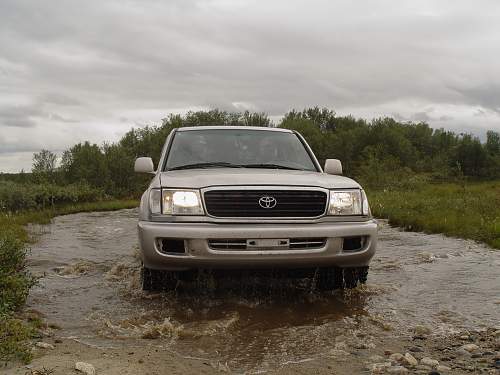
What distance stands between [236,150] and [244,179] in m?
1.20

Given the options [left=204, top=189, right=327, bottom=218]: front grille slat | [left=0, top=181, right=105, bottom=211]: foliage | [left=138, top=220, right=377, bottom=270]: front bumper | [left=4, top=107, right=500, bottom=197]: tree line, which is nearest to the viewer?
[left=138, top=220, right=377, bottom=270]: front bumper

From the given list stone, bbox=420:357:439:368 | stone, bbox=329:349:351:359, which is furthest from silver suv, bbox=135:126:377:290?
stone, bbox=420:357:439:368

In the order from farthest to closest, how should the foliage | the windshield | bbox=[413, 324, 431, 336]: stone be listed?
the foliage
the windshield
bbox=[413, 324, 431, 336]: stone

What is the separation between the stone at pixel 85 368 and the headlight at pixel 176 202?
63.2 inches

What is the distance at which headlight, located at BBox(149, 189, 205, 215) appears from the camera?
4.27 m

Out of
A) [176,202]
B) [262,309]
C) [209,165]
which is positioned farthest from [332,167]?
[176,202]

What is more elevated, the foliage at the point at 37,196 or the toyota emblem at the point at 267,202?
the toyota emblem at the point at 267,202

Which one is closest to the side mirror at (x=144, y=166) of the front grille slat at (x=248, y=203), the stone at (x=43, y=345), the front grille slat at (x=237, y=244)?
the front grille slat at (x=248, y=203)

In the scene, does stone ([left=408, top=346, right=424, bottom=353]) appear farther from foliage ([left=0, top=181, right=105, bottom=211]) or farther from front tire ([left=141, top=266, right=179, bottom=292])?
foliage ([left=0, top=181, right=105, bottom=211])

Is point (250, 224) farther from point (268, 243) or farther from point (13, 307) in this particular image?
point (13, 307)

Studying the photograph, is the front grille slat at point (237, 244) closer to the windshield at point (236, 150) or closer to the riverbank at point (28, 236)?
the windshield at point (236, 150)

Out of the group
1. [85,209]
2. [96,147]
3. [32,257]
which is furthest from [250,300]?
[96,147]

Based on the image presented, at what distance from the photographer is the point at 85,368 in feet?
9.47

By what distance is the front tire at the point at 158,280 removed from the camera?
4664 mm
